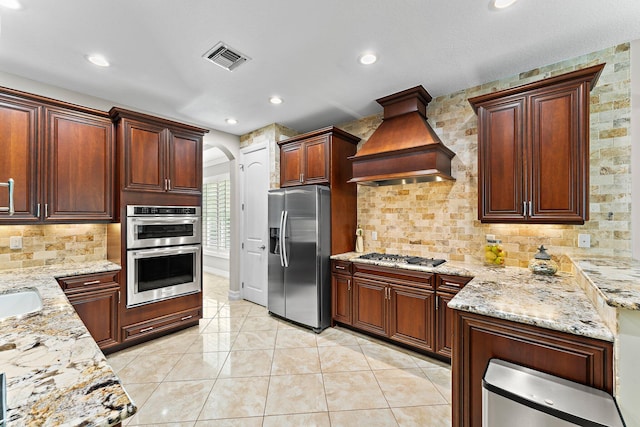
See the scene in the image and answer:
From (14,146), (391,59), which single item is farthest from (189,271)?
(391,59)

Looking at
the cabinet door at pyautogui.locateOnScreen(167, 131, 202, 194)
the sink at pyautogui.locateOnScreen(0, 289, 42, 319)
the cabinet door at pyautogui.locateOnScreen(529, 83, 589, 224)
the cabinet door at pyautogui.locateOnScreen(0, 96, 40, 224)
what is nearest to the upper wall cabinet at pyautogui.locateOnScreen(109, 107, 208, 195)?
the cabinet door at pyautogui.locateOnScreen(167, 131, 202, 194)

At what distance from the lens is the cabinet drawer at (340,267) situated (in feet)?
10.8

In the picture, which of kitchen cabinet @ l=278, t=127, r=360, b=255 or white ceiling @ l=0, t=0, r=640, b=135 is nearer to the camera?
white ceiling @ l=0, t=0, r=640, b=135

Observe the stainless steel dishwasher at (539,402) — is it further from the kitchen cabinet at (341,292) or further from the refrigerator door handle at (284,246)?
the refrigerator door handle at (284,246)

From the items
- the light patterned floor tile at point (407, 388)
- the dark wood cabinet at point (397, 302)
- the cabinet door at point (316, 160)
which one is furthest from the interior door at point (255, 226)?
the light patterned floor tile at point (407, 388)

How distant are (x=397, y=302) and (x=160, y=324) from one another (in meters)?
2.63

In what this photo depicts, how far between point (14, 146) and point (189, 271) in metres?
1.95

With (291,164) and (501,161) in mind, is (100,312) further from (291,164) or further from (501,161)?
(501,161)

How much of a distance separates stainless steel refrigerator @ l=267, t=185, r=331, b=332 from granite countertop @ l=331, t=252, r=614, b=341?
161 centimetres

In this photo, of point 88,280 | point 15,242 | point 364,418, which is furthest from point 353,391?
point 15,242

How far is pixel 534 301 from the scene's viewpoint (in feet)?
5.34

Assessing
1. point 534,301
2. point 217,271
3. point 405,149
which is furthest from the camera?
point 217,271

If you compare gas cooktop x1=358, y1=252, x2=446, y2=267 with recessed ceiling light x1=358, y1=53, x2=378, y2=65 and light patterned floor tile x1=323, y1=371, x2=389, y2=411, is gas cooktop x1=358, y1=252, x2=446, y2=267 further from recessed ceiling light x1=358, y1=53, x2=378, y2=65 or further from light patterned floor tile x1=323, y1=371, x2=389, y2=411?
recessed ceiling light x1=358, y1=53, x2=378, y2=65

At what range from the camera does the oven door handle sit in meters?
2.98
